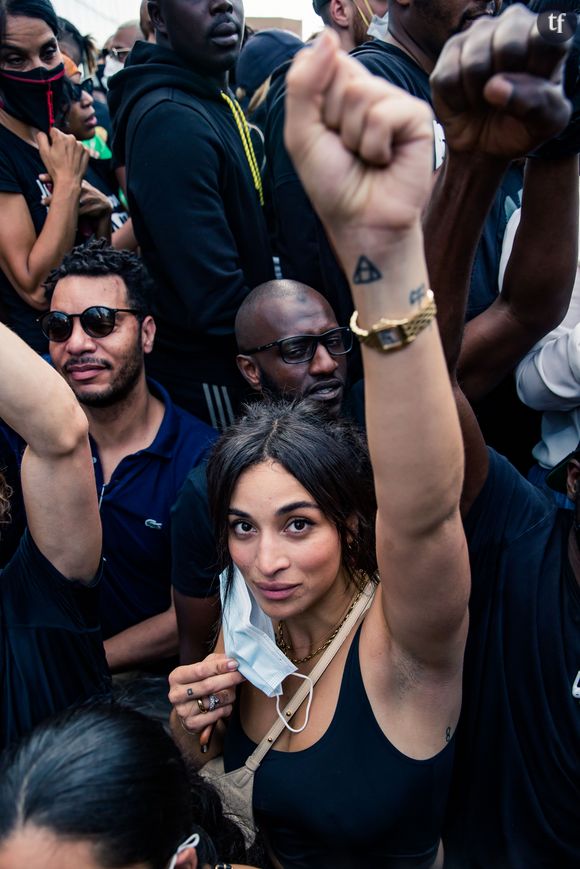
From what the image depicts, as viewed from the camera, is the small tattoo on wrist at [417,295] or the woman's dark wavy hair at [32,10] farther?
the woman's dark wavy hair at [32,10]

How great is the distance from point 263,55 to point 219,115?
184 cm

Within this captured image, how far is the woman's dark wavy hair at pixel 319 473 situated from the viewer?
1933 mm

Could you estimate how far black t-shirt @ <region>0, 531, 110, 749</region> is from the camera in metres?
1.84

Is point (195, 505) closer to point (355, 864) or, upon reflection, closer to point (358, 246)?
point (355, 864)

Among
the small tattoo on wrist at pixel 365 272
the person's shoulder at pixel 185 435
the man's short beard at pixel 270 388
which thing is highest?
the small tattoo on wrist at pixel 365 272

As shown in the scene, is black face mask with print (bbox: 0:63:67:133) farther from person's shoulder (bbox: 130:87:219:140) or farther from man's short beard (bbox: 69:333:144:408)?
man's short beard (bbox: 69:333:144:408)

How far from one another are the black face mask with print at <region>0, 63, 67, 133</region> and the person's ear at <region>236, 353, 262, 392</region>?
4.16 feet

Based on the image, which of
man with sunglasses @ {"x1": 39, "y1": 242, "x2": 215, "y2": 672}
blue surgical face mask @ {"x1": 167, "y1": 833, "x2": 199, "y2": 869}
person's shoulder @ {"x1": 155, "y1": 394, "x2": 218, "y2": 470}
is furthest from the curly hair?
blue surgical face mask @ {"x1": 167, "y1": 833, "x2": 199, "y2": 869}

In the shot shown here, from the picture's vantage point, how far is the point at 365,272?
1102 mm

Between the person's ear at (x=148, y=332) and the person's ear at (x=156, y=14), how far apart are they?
101 centimetres

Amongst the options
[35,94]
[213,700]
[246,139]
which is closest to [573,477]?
[213,700]

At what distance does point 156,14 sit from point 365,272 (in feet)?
8.32

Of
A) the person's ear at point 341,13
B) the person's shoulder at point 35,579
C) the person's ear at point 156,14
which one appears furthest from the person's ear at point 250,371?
the person's ear at point 341,13

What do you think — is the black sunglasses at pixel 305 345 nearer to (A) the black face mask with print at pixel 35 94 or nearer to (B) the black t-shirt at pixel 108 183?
(A) the black face mask with print at pixel 35 94
